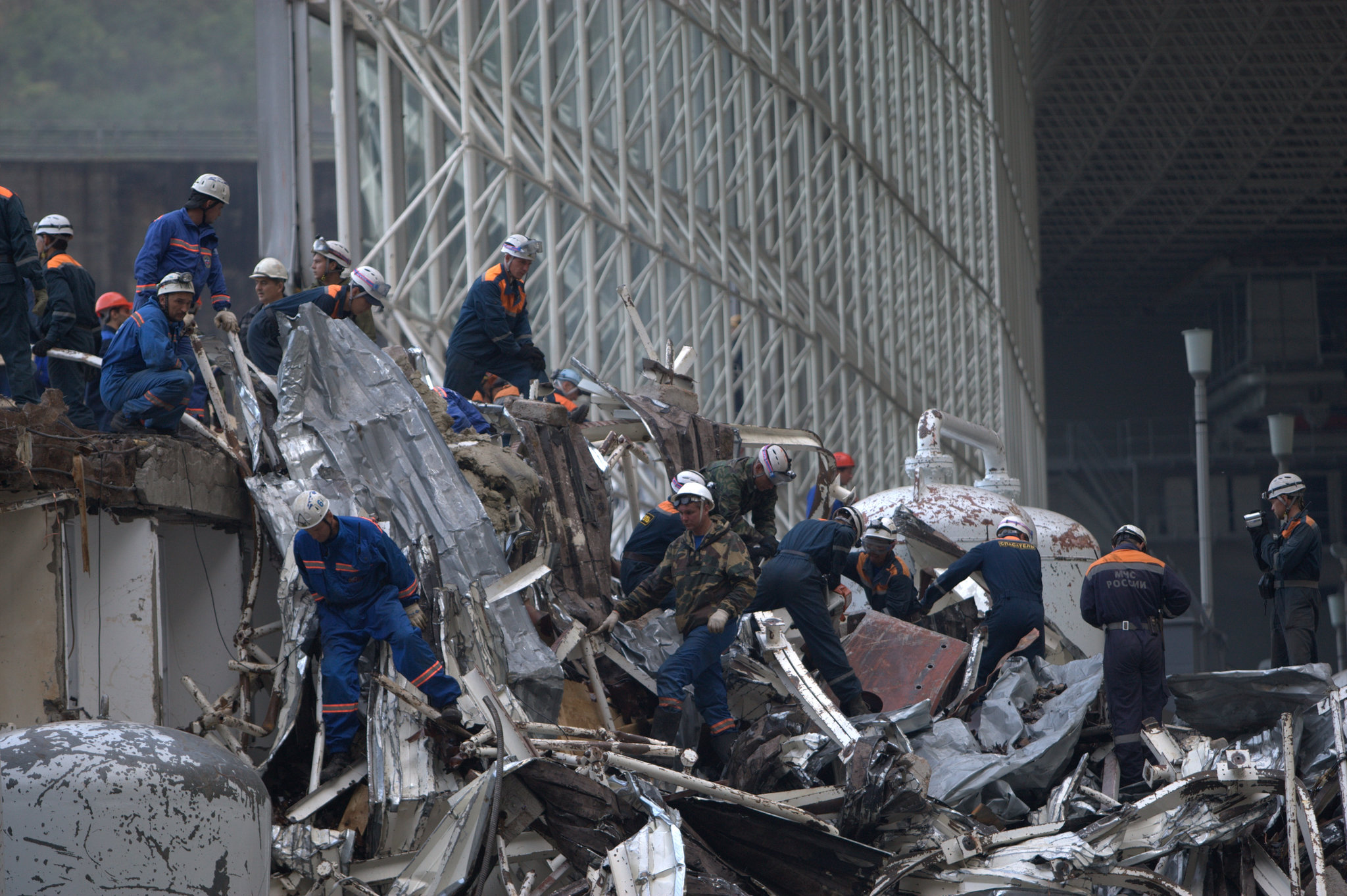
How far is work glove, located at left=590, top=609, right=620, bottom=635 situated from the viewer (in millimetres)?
9562

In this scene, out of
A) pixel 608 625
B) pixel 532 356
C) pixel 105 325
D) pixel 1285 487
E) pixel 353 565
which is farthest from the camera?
pixel 532 356

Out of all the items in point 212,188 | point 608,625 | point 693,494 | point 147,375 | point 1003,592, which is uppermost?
point 212,188

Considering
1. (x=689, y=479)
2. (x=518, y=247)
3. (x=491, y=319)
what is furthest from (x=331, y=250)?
(x=689, y=479)

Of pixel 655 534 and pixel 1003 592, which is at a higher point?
pixel 655 534

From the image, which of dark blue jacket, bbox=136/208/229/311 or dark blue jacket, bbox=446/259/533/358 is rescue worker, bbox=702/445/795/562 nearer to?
dark blue jacket, bbox=446/259/533/358

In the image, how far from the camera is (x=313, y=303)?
10367 millimetres

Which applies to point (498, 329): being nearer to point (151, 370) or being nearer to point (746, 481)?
point (746, 481)

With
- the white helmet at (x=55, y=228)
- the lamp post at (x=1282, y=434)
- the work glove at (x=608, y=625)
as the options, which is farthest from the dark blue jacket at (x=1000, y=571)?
the lamp post at (x=1282, y=434)

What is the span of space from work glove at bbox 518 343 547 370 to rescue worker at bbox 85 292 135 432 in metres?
2.93

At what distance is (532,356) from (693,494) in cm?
306

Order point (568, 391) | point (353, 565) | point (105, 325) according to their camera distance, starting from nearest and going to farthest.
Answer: point (353, 565)
point (105, 325)
point (568, 391)

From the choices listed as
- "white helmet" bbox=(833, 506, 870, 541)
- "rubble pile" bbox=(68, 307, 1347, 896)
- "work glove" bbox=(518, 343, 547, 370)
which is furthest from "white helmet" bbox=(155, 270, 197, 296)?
"white helmet" bbox=(833, 506, 870, 541)

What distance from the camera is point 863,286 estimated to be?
2664cm

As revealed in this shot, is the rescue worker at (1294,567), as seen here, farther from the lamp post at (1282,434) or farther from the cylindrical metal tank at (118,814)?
the lamp post at (1282,434)
